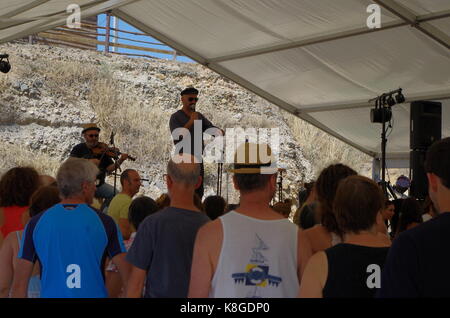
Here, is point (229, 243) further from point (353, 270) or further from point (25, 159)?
point (25, 159)

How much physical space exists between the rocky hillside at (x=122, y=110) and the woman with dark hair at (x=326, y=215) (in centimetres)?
1167

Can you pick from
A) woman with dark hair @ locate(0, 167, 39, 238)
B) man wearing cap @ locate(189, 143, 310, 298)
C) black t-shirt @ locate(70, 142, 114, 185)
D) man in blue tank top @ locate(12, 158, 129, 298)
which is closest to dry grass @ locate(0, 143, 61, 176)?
black t-shirt @ locate(70, 142, 114, 185)

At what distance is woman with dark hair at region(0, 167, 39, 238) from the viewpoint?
3.82 meters

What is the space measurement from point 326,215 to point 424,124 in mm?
5616

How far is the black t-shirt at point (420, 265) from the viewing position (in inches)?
76.8

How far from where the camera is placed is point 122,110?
18.0 meters

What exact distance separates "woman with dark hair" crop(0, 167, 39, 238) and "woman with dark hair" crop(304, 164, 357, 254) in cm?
174

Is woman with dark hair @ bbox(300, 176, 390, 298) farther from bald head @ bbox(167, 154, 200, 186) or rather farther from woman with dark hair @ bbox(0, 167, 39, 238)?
woman with dark hair @ bbox(0, 167, 39, 238)

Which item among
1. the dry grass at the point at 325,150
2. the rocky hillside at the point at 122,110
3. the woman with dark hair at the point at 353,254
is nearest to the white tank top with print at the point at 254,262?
the woman with dark hair at the point at 353,254

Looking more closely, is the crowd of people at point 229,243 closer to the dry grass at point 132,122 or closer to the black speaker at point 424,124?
the black speaker at point 424,124

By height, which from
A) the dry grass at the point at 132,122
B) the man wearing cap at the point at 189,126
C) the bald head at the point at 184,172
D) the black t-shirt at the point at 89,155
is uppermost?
the dry grass at the point at 132,122

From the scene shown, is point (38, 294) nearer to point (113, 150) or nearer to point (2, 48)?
point (113, 150)

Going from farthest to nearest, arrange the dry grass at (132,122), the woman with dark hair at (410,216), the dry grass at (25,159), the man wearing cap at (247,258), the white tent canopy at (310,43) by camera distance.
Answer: the dry grass at (132,122)
the dry grass at (25,159)
the white tent canopy at (310,43)
the woman with dark hair at (410,216)
the man wearing cap at (247,258)

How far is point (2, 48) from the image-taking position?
17625 mm
